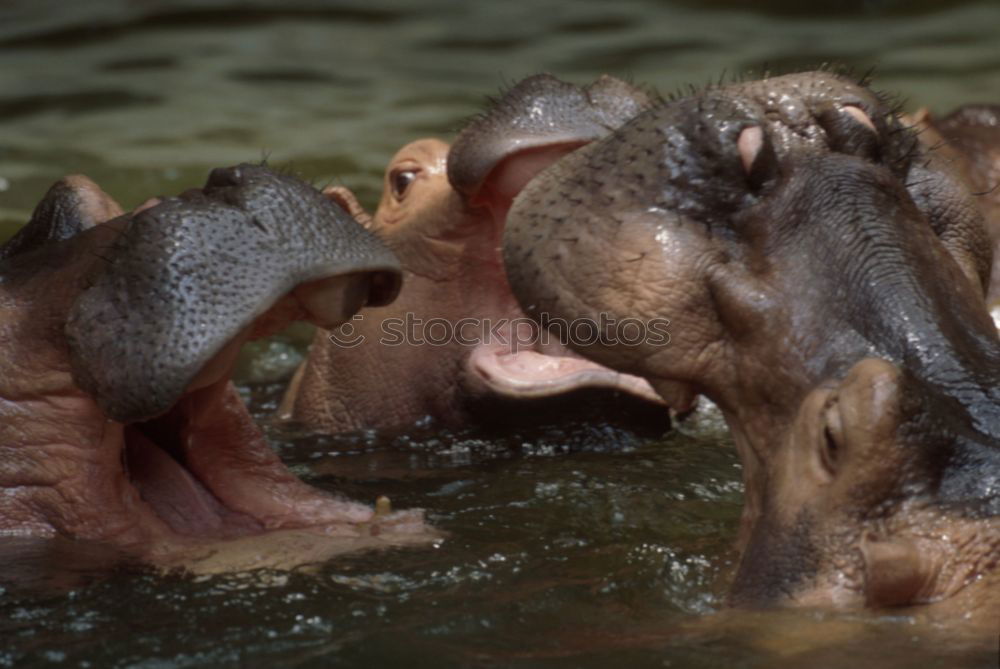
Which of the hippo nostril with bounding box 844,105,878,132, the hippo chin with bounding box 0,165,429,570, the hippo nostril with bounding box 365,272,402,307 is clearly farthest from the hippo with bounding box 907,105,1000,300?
the hippo chin with bounding box 0,165,429,570

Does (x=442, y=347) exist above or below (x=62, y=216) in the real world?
below

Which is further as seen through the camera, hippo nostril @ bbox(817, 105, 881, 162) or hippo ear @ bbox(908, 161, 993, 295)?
hippo ear @ bbox(908, 161, 993, 295)

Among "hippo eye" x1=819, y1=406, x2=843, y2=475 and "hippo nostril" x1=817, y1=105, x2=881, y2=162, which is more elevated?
"hippo nostril" x1=817, y1=105, x2=881, y2=162

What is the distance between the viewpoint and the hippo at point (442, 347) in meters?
4.57

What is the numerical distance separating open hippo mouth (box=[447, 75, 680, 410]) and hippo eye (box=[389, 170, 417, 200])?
407 millimetres

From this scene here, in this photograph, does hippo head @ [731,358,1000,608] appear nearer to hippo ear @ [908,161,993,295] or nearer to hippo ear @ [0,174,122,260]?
hippo ear @ [908,161,993,295]

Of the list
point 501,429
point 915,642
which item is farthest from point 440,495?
point 915,642

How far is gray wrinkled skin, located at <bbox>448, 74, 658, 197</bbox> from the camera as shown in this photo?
4145 mm

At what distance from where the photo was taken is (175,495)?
3605 millimetres

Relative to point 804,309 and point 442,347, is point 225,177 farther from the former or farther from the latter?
point 442,347

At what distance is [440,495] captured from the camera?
4.14 meters

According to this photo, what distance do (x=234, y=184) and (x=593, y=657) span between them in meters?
1.18

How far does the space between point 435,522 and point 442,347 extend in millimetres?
971

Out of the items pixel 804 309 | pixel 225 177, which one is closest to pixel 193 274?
pixel 225 177
